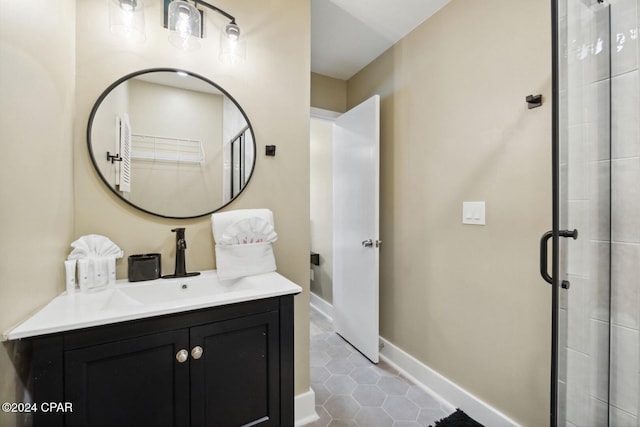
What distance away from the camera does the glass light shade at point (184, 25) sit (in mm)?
1239

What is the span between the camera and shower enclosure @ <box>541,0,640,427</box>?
83cm

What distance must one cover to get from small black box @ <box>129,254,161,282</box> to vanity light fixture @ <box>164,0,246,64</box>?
1.03 m

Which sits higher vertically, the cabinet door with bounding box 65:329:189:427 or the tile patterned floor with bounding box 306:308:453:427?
the cabinet door with bounding box 65:329:189:427

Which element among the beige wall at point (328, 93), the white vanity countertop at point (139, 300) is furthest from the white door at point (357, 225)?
the white vanity countertop at point (139, 300)

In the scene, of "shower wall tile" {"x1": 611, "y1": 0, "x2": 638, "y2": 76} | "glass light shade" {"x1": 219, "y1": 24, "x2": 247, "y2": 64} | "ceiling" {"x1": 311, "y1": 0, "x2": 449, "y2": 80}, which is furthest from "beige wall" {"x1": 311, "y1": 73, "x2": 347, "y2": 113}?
"shower wall tile" {"x1": 611, "y1": 0, "x2": 638, "y2": 76}

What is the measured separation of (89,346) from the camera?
0.79 m

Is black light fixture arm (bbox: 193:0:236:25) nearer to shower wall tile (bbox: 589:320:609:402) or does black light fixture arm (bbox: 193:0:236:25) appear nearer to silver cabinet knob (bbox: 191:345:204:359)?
silver cabinet knob (bbox: 191:345:204:359)

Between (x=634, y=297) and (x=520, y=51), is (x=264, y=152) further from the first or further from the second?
(x=634, y=297)

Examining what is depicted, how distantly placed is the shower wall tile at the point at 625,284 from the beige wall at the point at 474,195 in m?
0.37

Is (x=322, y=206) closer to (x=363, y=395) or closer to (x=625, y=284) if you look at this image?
(x=363, y=395)

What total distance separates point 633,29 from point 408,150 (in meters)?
1.22

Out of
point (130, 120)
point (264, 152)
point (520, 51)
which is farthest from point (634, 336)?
point (130, 120)

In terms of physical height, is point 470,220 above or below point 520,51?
below

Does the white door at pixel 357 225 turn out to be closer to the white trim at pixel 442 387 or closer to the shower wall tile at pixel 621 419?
the white trim at pixel 442 387
